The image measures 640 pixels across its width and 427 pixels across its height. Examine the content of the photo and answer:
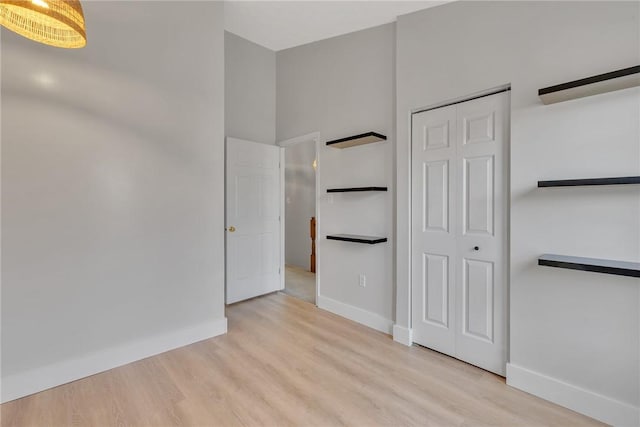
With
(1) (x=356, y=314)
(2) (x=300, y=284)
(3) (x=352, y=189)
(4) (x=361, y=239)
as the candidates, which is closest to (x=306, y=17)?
(3) (x=352, y=189)

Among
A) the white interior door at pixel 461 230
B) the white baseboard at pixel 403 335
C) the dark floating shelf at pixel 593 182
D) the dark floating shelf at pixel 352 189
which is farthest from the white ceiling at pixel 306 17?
the white baseboard at pixel 403 335

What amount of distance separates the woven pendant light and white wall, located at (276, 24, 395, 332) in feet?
7.80

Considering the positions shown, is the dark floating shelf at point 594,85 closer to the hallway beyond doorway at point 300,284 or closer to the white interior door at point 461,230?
the white interior door at point 461,230

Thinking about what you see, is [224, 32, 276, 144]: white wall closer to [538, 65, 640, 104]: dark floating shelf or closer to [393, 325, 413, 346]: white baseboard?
[393, 325, 413, 346]: white baseboard

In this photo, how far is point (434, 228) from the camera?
2.60 meters

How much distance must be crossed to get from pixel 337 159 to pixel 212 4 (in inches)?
74.6

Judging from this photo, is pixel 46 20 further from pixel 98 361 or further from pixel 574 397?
pixel 574 397

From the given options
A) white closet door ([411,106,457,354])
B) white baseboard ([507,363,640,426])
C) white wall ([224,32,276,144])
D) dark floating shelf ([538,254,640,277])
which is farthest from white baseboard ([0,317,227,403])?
dark floating shelf ([538,254,640,277])

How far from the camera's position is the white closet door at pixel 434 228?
8.15 ft

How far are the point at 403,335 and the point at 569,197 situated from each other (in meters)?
1.69

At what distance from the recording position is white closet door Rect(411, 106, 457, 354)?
2.48 metres

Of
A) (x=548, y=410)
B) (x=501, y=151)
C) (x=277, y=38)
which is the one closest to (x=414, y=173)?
(x=501, y=151)

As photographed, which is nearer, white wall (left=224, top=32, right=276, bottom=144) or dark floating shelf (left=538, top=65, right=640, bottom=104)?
dark floating shelf (left=538, top=65, right=640, bottom=104)

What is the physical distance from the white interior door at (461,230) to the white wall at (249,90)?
7.18 feet
